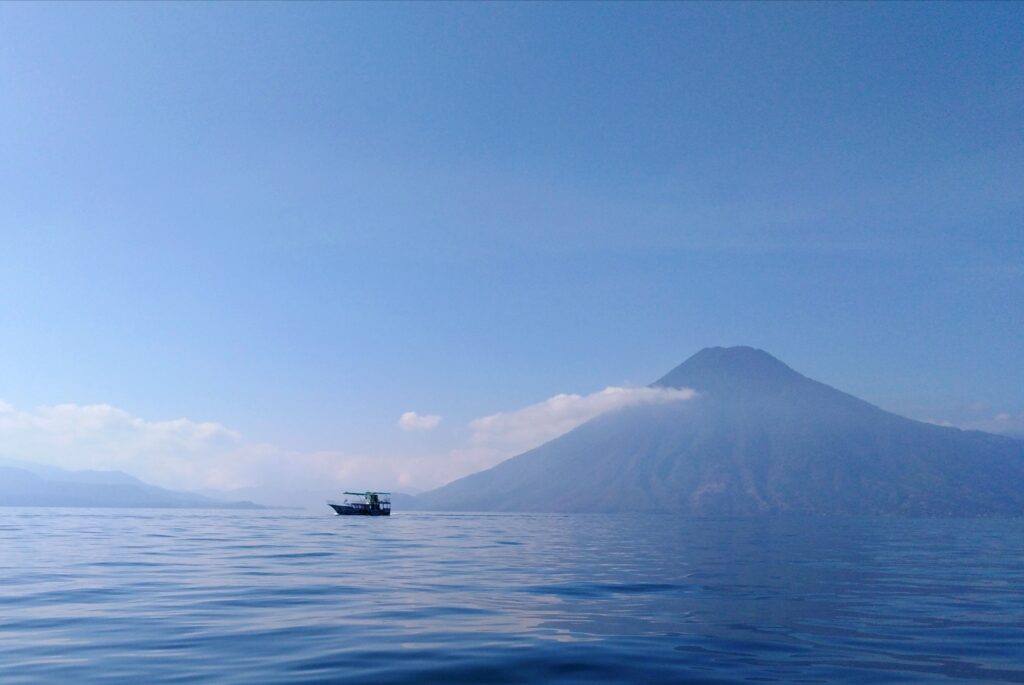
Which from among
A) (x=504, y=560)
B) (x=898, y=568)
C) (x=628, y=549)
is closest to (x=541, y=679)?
(x=504, y=560)

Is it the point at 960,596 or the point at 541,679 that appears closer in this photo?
the point at 541,679

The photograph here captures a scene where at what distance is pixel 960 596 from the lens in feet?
88.7

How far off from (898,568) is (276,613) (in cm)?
3371

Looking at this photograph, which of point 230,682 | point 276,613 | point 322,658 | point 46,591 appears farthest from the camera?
point 46,591

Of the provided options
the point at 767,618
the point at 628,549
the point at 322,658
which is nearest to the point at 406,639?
the point at 322,658

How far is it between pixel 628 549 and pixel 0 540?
45.2 metres

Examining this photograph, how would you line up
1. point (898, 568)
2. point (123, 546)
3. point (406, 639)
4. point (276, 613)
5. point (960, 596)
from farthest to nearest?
point (123, 546)
point (898, 568)
point (960, 596)
point (276, 613)
point (406, 639)

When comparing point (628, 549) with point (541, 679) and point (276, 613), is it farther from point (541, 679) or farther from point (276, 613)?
point (541, 679)

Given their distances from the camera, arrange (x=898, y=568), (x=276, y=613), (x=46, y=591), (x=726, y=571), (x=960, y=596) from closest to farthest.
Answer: (x=276, y=613)
(x=46, y=591)
(x=960, y=596)
(x=726, y=571)
(x=898, y=568)

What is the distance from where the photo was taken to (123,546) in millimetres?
50531

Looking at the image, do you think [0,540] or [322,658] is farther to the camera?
[0,540]

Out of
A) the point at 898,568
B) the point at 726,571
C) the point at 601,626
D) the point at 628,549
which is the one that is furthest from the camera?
the point at 628,549

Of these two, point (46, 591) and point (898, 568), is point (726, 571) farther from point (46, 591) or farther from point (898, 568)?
point (46, 591)

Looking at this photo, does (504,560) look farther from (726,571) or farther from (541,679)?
(541,679)
